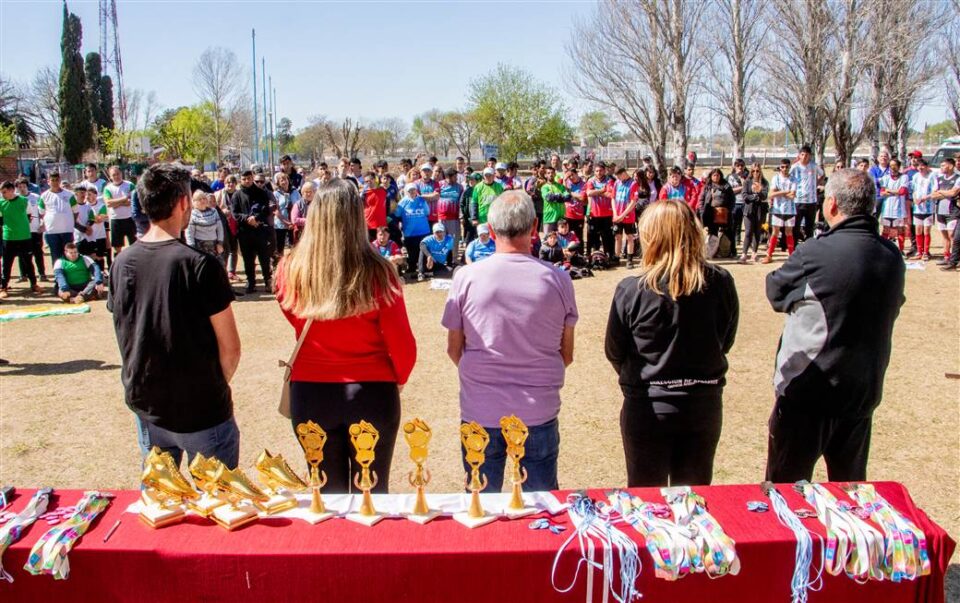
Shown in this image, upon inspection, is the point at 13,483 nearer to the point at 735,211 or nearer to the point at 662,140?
the point at 735,211

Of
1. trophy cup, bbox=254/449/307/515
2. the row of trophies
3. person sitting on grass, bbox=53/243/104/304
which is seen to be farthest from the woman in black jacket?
trophy cup, bbox=254/449/307/515

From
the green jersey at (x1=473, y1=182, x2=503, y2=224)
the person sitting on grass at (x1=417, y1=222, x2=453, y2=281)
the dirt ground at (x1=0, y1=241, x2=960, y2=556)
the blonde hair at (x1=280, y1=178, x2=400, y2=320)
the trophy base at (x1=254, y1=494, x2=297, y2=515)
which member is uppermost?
the green jersey at (x1=473, y1=182, x2=503, y2=224)

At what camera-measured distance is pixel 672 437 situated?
9.67 ft

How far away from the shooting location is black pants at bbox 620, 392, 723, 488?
287cm

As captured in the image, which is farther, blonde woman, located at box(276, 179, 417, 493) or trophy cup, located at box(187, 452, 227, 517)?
blonde woman, located at box(276, 179, 417, 493)

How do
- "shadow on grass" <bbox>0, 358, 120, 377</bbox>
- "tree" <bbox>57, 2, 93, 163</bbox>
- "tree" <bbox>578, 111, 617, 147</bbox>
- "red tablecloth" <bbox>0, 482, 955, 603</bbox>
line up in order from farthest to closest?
"tree" <bbox>578, 111, 617, 147</bbox>
"tree" <bbox>57, 2, 93, 163</bbox>
"shadow on grass" <bbox>0, 358, 120, 377</bbox>
"red tablecloth" <bbox>0, 482, 955, 603</bbox>

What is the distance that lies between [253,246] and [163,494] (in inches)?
362

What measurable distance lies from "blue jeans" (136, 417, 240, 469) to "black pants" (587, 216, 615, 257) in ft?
34.1

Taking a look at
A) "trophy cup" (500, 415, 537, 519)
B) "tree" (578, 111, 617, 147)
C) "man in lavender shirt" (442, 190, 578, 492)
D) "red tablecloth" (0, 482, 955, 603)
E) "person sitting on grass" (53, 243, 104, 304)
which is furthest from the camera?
"tree" (578, 111, 617, 147)

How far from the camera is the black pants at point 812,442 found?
296 centimetres

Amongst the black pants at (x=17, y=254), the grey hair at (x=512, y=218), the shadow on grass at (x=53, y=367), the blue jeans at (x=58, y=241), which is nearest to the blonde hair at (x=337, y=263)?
the grey hair at (x=512, y=218)

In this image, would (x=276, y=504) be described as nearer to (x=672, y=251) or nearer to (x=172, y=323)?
(x=172, y=323)

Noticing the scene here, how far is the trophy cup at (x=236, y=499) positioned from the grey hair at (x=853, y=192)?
8.05 feet

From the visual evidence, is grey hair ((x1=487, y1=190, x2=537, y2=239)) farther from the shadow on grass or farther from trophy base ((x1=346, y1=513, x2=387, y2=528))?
the shadow on grass
